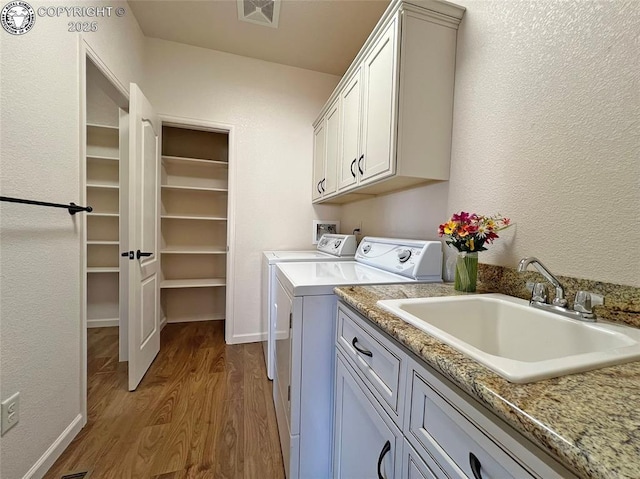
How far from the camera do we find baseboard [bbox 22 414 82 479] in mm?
1128

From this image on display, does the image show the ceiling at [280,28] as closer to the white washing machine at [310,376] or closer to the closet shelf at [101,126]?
the closet shelf at [101,126]

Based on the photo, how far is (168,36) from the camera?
2.32m

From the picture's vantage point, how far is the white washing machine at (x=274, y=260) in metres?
1.86

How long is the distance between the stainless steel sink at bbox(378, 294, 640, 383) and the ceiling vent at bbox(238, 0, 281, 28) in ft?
7.41

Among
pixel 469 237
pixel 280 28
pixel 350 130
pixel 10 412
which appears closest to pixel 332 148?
pixel 350 130

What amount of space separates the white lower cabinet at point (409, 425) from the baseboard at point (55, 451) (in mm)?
1277

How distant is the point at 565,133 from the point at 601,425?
0.89 m

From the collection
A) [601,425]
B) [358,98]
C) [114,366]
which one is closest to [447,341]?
[601,425]

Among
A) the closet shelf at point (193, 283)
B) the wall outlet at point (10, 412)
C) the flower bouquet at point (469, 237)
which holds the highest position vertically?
the flower bouquet at point (469, 237)

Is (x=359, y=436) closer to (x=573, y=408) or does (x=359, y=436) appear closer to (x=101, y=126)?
(x=573, y=408)

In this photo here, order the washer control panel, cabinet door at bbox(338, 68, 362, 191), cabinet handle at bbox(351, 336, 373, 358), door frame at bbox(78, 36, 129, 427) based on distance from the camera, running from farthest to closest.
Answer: the washer control panel → cabinet door at bbox(338, 68, 362, 191) → door frame at bbox(78, 36, 129, 427) → cabinet handle at bbox(351, 336, 373, 358)

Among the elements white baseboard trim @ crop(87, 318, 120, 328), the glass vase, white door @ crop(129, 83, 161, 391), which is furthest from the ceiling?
white baseboard trim @ crop(87, 318, 120, 328)

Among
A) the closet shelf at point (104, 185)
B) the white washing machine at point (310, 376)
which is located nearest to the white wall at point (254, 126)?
the closet shelf at point (104, 185)

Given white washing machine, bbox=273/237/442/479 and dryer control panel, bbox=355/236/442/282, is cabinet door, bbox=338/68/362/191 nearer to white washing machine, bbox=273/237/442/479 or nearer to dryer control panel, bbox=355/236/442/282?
dryer control panel, bbox=355/236/442/282
